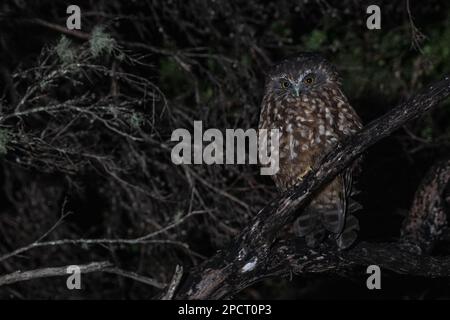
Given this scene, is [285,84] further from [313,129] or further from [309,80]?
[313,129]

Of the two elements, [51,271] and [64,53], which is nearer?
[51,271]

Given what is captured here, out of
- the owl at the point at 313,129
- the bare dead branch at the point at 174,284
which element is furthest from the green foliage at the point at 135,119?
the bare dead branch at the point at 174,284

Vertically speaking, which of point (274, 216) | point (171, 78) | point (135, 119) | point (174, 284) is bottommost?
point (174, 284)

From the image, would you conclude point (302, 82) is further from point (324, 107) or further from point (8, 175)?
point (8, 175)

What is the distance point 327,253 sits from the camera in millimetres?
4246

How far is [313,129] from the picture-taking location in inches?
175

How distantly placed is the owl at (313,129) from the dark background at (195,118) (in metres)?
0.95

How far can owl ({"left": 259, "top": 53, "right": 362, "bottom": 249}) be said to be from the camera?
14.5ft

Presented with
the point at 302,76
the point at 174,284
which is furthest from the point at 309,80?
the point at 174,284

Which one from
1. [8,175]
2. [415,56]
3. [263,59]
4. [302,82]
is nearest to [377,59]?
[415,56]

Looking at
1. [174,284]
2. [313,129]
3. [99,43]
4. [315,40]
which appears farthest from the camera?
[315,40]

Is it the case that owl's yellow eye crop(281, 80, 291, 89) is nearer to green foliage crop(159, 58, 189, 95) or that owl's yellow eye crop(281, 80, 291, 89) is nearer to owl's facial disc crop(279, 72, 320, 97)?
owl's facial disc crop(279, 72, 320, 97)

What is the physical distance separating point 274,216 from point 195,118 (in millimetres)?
2321
